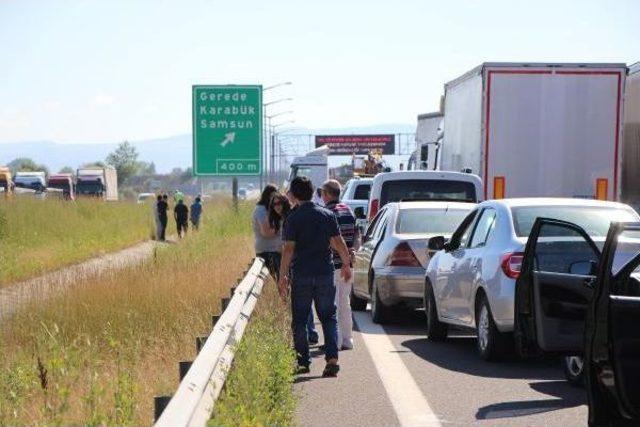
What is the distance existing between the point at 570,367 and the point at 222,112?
18.5m

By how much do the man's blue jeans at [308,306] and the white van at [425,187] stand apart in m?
9.36

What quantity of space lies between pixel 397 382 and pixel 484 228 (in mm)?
2443

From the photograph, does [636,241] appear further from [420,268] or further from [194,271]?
[194,271]

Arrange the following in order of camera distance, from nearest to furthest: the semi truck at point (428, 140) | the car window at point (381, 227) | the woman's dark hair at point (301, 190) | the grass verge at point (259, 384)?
the grass verge at point (259, 384), the woman's dark hair at point (301, 190), the car window at point (381, 227), the semi truck at point (428, 140)

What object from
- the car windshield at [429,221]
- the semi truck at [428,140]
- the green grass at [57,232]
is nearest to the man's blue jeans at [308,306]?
the car windshield at [429,221]

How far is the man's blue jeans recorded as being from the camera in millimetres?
11984

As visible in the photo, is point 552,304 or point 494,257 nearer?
point 552,304

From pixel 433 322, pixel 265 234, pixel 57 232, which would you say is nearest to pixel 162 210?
pixel 57 232

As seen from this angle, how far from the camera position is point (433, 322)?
14781 millimetres

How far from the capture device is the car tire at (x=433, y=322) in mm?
14711

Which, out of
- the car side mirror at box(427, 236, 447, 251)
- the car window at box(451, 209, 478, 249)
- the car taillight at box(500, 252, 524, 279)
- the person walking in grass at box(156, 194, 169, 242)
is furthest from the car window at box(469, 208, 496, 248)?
the person walking in grass at box(156, 194, 169, 242)

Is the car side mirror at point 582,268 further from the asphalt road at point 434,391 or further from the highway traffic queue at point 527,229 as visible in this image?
the asphalt road at point 434,391

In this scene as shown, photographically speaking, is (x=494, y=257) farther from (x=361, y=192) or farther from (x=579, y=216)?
(x=361, y=192)

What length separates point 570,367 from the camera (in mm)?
11297
